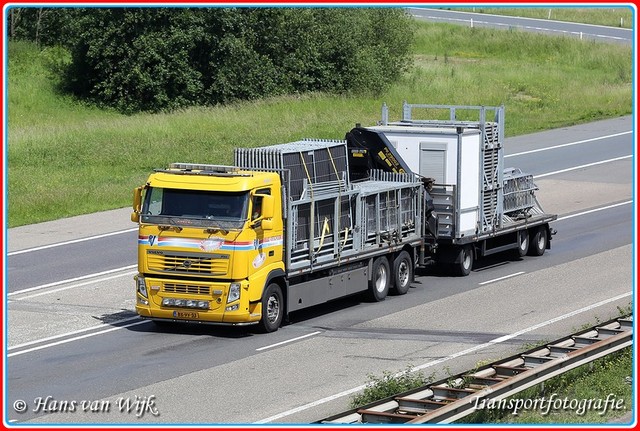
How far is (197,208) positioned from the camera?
68.2ft

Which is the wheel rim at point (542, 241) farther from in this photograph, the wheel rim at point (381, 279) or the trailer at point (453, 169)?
the wheel rim at point (381, 279)

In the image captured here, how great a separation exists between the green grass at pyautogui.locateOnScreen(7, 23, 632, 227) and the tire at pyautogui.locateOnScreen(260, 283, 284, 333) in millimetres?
14620

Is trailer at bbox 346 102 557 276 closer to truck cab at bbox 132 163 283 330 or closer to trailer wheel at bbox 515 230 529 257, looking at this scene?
trailer wheel at bbox 515 230 529 257

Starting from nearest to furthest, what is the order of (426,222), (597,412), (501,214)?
(597,412) → (426,222) → (501,214)

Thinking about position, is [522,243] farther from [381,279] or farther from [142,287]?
[142,287]

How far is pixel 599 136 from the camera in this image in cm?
5241

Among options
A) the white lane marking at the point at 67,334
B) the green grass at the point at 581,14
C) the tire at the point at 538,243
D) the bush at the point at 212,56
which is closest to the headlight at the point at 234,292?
the white lane marking at the point at 67,334

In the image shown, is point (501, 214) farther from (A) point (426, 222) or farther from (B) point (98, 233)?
(B) point (98, 233)

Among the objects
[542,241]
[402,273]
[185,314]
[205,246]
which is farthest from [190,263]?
[542,241]

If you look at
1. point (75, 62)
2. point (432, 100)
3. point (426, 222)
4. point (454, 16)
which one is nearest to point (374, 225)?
point (426, 222)

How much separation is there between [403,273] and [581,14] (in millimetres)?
76256

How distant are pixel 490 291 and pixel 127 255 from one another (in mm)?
9357

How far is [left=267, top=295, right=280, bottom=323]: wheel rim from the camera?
21.3m

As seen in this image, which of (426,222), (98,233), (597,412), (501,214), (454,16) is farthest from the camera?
(454,16)
